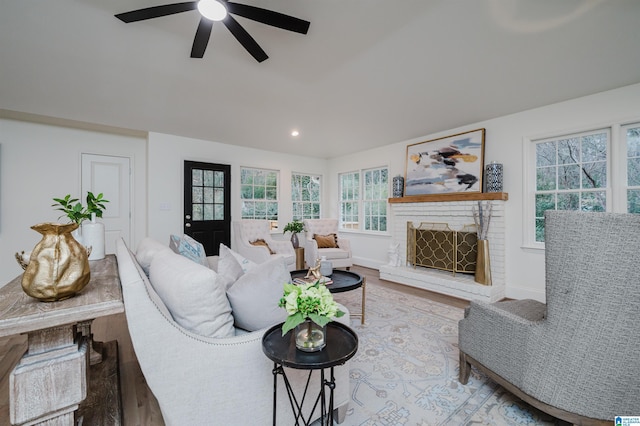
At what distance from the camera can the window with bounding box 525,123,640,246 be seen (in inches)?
113

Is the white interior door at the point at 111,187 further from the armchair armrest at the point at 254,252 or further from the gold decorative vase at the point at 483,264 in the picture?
the gold decorative vase at the point at 483,264

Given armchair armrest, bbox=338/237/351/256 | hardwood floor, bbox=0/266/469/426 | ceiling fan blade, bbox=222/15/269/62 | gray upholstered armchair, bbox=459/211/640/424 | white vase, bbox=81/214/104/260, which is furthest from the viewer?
armchair armrest, bbox=338/237/351/256

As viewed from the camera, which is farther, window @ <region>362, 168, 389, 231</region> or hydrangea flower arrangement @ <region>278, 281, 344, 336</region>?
window @ <region>362, 168, 389, 231</region>

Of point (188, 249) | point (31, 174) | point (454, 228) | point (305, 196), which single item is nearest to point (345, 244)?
point (454, 228)

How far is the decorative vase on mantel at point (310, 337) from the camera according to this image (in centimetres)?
104

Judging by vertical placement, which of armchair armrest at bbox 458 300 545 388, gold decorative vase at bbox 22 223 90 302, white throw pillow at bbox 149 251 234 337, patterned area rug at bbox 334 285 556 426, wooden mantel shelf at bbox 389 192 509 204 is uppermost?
wooden mantel shelf at bbox 389 192 509 204

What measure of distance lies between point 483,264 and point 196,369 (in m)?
3.67

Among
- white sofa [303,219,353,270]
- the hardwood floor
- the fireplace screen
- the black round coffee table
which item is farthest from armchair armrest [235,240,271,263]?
the fireplace screen

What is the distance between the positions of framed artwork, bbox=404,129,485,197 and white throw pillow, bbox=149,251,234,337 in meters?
3.88

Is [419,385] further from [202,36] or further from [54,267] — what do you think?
[202,36]

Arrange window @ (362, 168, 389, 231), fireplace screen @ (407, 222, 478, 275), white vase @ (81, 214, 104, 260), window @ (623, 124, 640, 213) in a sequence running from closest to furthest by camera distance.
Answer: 1. white vase @ (81, 214, 104, 260)
2. window @ (623, 124, 640, 213)
3. fireplace screen @ (407, 222, 478, 275)
4. window @ (362, 168, 389, 231)

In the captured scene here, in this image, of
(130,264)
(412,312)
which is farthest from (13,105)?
(412,312)

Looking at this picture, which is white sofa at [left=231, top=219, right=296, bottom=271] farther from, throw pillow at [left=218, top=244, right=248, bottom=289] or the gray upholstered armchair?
the gray upholstered armchair

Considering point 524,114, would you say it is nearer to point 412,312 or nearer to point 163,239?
point 412,312
